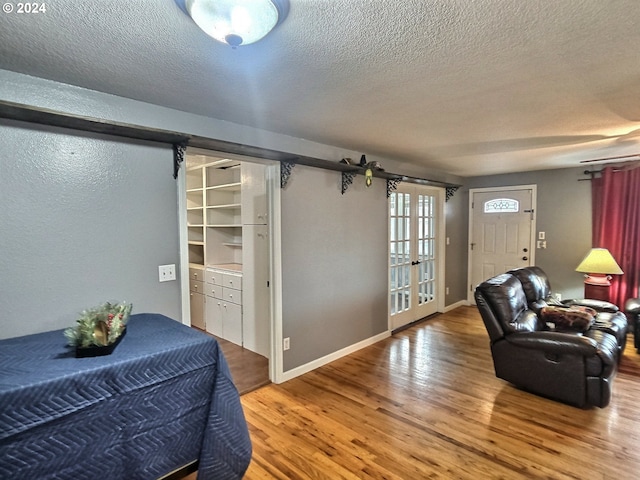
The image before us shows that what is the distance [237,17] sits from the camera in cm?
124

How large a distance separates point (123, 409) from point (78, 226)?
44.6 inches

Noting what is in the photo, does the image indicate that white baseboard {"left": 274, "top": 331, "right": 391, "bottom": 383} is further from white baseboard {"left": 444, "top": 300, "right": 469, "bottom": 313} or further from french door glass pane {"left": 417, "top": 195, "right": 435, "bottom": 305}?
white baseboard {"left": 444, "top": 300, "right": 469, "bottom": 313}

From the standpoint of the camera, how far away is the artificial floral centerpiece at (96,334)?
4.74 feet

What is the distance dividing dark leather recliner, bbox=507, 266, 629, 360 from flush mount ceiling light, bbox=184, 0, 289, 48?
3.43 meters

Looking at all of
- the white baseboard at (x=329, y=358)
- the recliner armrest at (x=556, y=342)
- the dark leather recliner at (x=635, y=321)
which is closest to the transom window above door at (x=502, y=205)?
the dark leather recliner at (x=635, y=321)

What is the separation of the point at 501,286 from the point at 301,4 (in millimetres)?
2781

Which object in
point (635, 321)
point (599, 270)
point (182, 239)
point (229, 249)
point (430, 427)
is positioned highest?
point (182, 239)

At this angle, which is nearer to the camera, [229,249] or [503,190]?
[229,249]

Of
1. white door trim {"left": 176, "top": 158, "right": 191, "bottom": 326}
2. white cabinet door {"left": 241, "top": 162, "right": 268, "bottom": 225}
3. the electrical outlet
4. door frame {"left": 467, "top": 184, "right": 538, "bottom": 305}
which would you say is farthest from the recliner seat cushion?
the electrical outlet

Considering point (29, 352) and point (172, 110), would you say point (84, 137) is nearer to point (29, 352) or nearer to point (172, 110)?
point (172, 110)

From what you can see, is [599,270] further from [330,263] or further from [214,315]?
[214,315]

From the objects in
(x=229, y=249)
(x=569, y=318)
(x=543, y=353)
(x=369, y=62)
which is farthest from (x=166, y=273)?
(x=569, y=318)

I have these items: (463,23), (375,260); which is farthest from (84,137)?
(375,260)

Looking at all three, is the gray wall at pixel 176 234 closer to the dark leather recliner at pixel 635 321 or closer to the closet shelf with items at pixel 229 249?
the closet shelf with items at pixel 229 249
